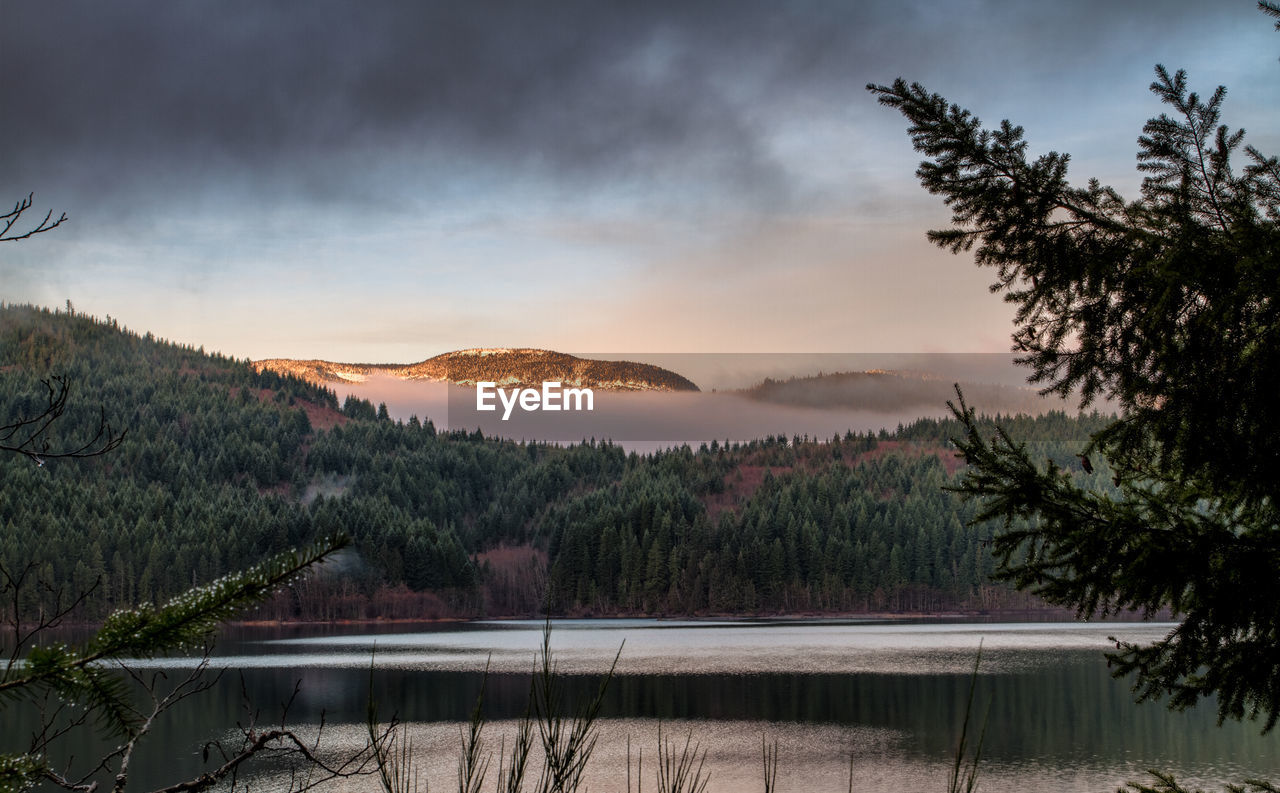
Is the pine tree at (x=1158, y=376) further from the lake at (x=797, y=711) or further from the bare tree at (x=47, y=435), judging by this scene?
the lake at (x=797, y=711)

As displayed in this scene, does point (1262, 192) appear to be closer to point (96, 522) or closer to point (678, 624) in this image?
point (678, 624)

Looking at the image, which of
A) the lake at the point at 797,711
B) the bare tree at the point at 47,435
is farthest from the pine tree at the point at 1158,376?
the lake at the point at 797,711

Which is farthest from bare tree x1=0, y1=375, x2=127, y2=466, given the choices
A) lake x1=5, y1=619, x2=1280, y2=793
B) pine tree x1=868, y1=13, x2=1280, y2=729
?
lake x1=5, y1=619, x2=1280, y2=793

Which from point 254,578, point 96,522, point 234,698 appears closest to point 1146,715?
point 234,698

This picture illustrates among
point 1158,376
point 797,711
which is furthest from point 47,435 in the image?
point 797,711

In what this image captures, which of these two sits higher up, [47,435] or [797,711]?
[47,435]

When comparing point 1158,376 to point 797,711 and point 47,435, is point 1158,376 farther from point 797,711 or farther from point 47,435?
point 797,711
